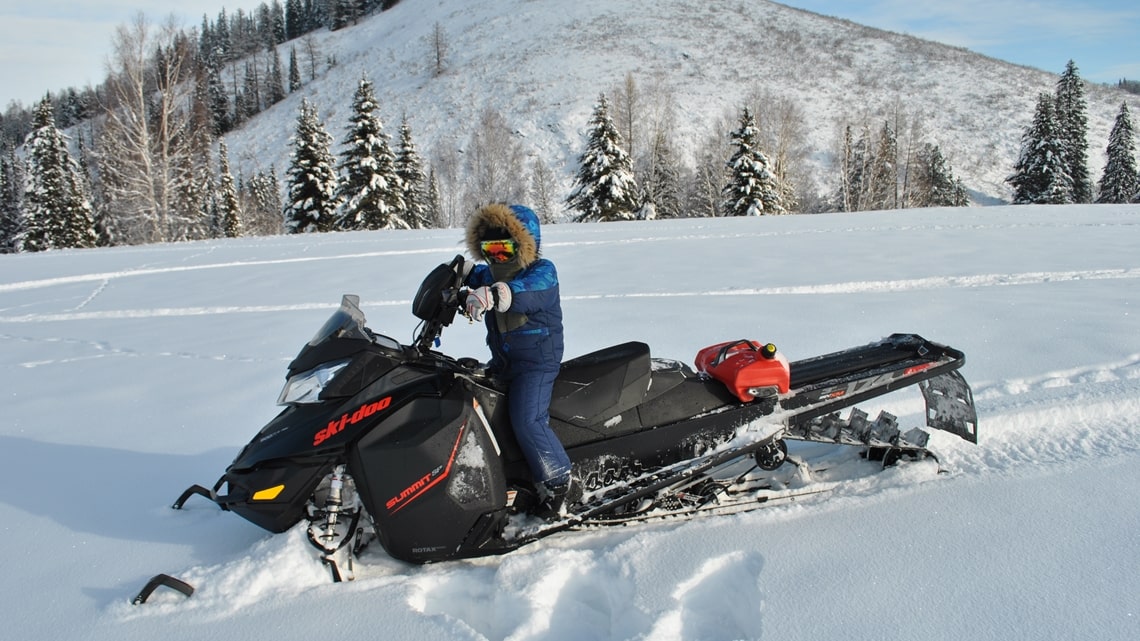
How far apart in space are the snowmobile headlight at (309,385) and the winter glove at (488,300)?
0.60m

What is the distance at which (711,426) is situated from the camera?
328 centimetres

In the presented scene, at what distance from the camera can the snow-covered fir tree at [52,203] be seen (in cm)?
3036

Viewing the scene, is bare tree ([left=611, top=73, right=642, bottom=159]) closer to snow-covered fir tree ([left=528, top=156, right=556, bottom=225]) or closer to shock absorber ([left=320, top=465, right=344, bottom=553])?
snow-covered fir tree ([left=528, top=156, right=556, bottom=225])

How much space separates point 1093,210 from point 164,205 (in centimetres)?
2834

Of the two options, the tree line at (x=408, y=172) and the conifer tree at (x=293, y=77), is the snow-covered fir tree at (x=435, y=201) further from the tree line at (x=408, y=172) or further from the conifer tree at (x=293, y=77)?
the conifer tree at (x=293, y=77)

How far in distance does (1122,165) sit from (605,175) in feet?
88.9

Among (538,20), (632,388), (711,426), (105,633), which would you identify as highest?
(538,20)

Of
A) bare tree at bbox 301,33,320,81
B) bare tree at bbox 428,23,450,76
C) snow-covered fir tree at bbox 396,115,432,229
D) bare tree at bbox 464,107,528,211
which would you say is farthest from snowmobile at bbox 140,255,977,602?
bare tree at bbox 301,33,320,81

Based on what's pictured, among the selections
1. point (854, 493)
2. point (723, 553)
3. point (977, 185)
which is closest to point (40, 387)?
point (723, 553)

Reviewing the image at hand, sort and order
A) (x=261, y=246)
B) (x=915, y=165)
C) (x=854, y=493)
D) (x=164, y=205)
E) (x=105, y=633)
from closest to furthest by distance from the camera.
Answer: (x=105, y=633) → (x=854, y=493) → (x=261, y=246) → (x=164, y=205) → (x=915, y=165)

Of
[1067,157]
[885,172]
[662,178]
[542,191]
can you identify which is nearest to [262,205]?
[542,191]

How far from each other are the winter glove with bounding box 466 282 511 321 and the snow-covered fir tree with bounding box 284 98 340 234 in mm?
26225

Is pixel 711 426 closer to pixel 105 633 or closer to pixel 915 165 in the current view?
pixel 105 633

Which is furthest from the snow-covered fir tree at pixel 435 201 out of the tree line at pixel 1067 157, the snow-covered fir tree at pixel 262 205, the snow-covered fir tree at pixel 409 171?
the tree line at pixel 1067 157
